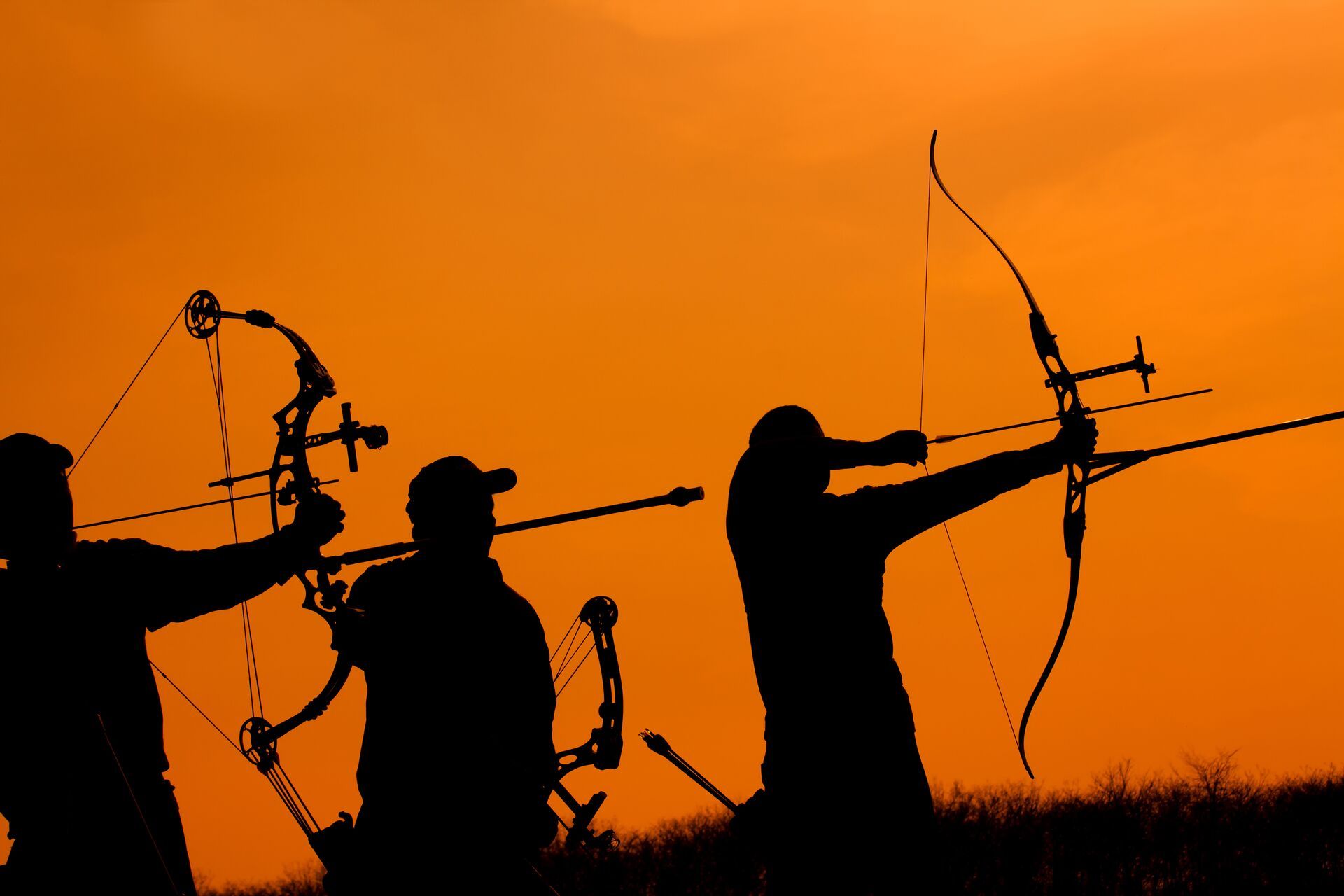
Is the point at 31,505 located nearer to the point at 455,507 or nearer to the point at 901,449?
the point at 455,507

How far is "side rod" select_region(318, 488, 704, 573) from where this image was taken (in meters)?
6.11

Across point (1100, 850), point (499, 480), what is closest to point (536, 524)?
point (499, 480)

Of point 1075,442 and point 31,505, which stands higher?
point 31,505

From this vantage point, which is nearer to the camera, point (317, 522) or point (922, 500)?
point (317, 522)

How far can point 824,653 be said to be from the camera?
5.75 meters

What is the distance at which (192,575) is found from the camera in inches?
213

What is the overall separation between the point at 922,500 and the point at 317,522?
1.88 meters

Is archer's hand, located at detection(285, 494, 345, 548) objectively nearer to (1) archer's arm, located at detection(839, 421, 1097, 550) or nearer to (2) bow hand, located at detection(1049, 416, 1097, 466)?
(1) archer's arm, located at detection(839, 421, 1097, 550)

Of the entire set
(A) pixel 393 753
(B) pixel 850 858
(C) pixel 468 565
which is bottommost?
(B) pixel 850 858

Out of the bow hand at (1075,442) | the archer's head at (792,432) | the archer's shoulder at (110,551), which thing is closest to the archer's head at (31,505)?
the archer's shoulder at (110,551)

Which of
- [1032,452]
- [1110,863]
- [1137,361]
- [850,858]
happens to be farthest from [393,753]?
[1110,863]

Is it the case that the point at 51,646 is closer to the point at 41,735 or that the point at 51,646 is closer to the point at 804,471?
the point at 41,735

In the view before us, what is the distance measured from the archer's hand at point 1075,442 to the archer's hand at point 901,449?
0.44m

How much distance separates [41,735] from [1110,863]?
8700 millimetres
